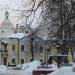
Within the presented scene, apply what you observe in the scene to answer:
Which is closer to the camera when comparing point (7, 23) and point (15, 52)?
point (15, 52)

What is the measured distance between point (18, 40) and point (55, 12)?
194 ft

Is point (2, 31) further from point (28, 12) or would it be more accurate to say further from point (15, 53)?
point (28, 12)

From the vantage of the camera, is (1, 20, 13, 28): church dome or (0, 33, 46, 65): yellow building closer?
(0, 33, 46, 65): yellow building

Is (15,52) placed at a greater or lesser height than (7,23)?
lesser

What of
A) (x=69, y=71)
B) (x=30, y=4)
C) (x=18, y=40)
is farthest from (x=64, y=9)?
(x=18, y=40)

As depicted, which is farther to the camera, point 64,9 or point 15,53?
point 15,53

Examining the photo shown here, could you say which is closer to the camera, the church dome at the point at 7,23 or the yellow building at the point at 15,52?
the yellow building at the point at 15,52

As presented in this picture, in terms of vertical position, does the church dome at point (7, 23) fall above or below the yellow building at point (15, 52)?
above

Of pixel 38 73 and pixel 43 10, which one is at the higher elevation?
pixel 43 10

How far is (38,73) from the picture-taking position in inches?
835

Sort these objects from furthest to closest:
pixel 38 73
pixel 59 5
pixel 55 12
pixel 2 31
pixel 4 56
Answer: pixel 2 31 < pixel 4 56 < pixel 38 73 < pixel 55 12 < pixel 59 5

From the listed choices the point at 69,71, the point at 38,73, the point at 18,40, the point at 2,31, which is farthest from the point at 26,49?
the point at 69,71

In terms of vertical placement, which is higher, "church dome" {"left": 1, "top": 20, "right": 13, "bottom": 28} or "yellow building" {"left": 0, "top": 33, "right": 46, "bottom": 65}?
"church dome" {"left": 1, "top": 20, "right": 13, "bottom": 28}

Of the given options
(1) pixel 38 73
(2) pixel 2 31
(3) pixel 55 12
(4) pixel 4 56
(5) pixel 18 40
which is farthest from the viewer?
(2) pixel 2 31
